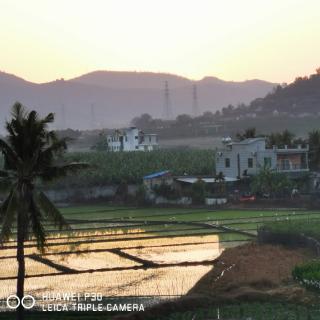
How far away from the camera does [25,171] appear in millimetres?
16469

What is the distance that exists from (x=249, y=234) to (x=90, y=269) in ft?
37.6

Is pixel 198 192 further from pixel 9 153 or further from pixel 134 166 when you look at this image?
pixel 9 153

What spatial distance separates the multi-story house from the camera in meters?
58.5

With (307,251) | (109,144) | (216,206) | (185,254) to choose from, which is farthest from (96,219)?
(109,144)

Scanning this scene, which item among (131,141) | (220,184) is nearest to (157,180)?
(220,184)

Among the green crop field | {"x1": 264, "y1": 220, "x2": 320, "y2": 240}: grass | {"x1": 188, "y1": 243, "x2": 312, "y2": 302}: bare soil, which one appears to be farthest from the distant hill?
{"x1": 188, "y1": 243, "x2": 312, "y2": 302}: bare soil

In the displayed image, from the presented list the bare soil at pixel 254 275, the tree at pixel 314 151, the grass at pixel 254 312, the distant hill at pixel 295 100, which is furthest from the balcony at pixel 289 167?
the distant hill at pixel 295 100

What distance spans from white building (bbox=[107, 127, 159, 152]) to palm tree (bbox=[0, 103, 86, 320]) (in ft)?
267

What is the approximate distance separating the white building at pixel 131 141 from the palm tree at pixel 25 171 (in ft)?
267

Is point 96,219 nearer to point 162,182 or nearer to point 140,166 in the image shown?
point 162,182

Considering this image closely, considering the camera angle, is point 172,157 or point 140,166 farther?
point 172,157

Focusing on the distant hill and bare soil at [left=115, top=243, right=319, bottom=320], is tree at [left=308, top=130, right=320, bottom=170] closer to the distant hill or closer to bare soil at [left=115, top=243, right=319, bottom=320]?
bare soil at [left=115, top=243, right=319, bottom=320]

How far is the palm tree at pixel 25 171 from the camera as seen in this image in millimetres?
16350

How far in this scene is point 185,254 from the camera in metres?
30.4
